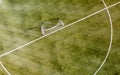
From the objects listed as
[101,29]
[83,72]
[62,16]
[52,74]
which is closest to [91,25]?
[101,29]

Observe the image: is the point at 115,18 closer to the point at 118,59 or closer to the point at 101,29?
the point at 101,29

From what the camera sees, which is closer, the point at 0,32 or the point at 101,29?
the point at 0,32

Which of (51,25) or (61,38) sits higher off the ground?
(51,25)
